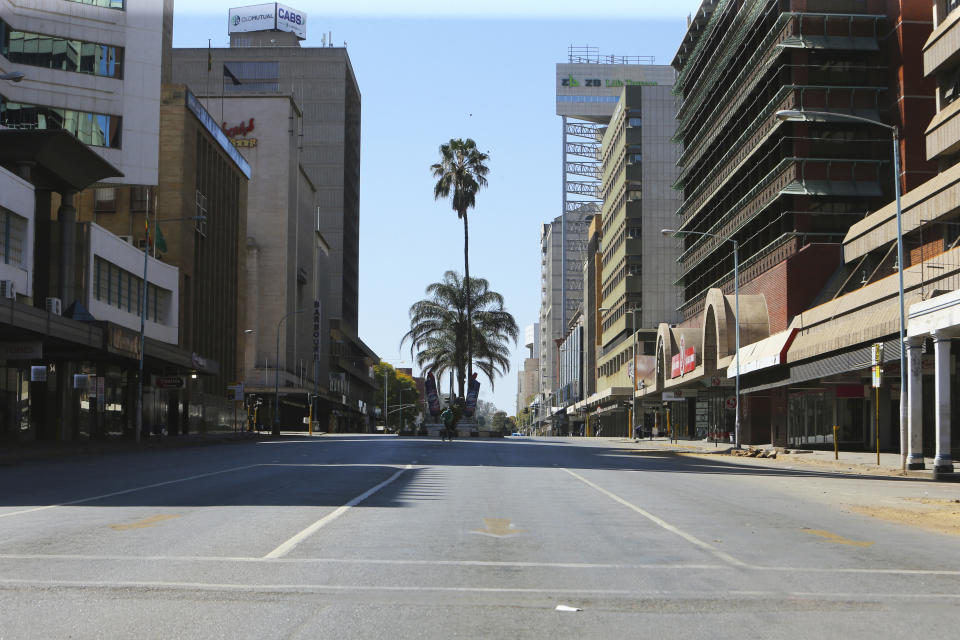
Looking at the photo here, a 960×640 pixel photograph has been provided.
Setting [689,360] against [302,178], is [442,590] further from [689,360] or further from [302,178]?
[302,178]

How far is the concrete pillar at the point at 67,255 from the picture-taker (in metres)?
47.8

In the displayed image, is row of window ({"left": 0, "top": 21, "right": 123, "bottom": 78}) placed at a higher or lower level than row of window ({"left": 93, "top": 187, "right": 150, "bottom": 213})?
higher

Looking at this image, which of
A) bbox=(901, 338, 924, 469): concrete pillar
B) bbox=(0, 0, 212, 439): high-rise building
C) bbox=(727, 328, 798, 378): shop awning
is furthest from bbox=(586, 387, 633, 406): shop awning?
bbox=(901, 338, 924, 469): concrete pillar

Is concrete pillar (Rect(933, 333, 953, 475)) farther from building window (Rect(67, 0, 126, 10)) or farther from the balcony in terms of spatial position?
building window (Rect(67, 0, 126, 10))

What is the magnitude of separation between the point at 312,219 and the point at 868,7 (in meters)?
70.9

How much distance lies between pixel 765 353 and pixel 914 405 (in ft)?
76.7

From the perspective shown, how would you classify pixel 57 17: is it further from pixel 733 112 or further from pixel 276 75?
pixel 276 75

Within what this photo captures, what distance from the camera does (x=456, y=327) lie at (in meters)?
84.1

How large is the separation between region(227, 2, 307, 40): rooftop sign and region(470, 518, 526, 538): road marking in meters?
133

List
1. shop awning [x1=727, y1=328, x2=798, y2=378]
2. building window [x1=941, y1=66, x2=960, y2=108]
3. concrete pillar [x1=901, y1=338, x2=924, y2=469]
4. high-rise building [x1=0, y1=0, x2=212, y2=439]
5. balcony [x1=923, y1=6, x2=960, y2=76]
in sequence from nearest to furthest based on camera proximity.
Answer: concrete pillar [x1=901, y1=338, x2=924, y2=469] → balcony [x1=923, y1=6, x2=960, y2=76] → building window [x1=941, y1=66, x2=960, y2=108] → high-rise building [x1=0, y1=0, x2=212, y2=439] → shop awning [x1=727, y1=328, x2=798, y2=378]

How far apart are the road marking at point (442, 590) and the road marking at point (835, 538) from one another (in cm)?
346

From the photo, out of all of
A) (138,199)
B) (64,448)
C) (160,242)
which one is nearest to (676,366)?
(160,242)

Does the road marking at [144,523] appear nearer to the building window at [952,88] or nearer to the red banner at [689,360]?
the building window at [952,88]

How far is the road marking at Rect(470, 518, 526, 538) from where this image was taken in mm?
12113
